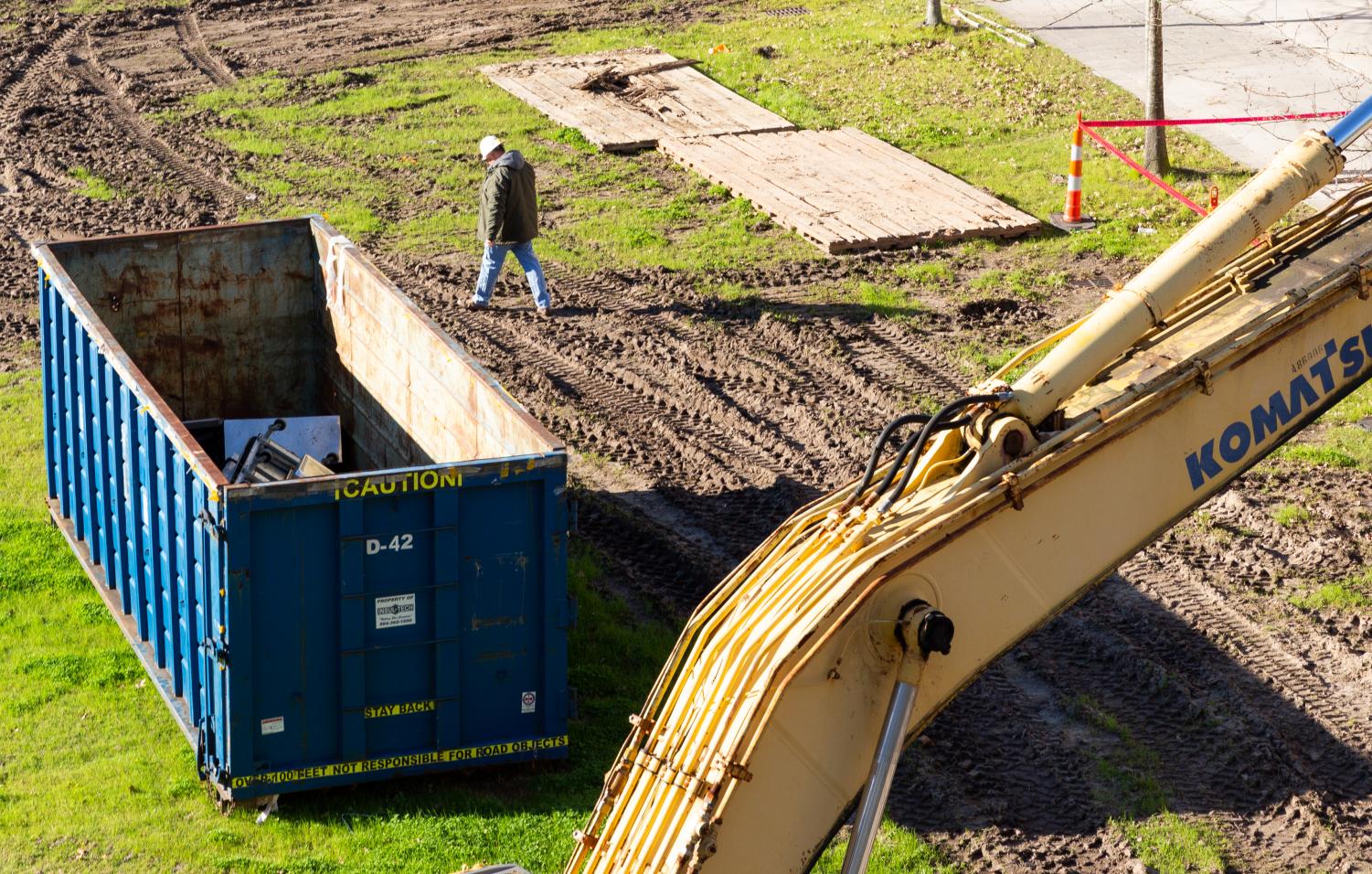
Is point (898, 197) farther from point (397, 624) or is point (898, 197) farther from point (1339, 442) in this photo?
point (397, 624)

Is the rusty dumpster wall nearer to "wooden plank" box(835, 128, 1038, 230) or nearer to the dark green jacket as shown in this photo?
the dark green jacket

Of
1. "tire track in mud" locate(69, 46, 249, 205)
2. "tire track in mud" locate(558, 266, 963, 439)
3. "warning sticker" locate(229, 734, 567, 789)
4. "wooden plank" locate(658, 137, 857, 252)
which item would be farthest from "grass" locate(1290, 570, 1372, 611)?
"tire track in mud" locate(69, 46, 249, 205)

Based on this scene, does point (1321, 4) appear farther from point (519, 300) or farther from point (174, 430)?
point (174, 430)

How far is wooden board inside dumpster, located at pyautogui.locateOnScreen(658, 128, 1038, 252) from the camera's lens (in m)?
17.0

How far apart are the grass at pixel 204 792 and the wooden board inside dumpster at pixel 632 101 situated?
33.8 feet

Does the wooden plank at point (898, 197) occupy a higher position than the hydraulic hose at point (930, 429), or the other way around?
the hydraulic hose at point (930, 429)

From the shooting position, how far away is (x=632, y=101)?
71.0ft

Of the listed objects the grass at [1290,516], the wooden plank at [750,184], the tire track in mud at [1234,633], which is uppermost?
the wooden plank at [750,184]

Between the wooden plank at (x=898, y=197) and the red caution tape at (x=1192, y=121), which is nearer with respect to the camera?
the wooden plank at (x=898, y=197)

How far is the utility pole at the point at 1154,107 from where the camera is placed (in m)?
18.0

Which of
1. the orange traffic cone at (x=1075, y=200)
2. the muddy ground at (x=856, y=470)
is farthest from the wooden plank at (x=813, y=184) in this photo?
the orange traffic cone at (x=1075, y=200)

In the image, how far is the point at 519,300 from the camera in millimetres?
16094

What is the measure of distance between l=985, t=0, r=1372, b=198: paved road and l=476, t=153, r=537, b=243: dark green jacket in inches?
314

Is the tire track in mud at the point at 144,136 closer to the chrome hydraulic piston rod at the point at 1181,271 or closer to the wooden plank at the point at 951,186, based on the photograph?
the wooden plank at the point at 951,186
